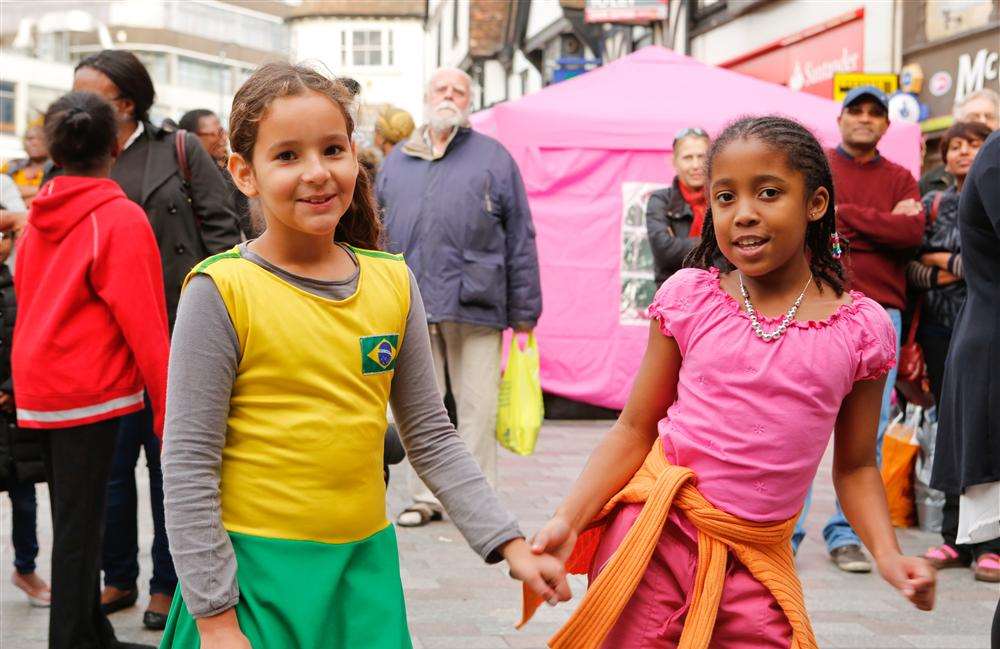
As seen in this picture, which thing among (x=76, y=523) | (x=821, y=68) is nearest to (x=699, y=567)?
(x=76, y=523)

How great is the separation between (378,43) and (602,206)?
5862 cm

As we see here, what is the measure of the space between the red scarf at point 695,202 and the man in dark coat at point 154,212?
233 centimetres

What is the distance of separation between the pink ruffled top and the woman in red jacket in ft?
6.65

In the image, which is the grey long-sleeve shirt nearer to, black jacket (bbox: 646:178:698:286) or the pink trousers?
the pink trousers

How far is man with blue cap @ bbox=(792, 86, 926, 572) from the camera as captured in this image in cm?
608

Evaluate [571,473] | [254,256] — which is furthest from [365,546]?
[571,473]

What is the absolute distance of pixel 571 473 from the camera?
855 centimetres

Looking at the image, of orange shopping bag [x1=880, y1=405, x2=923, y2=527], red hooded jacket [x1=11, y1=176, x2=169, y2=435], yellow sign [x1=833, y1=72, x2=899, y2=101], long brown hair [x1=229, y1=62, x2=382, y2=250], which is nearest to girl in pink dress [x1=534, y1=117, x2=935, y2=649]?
long brown hair [x1=229, y1=62, x2=382, y2=250]

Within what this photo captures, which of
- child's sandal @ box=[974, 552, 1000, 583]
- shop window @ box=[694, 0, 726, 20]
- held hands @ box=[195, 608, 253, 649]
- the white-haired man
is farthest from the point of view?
shop window @ box=[694, 0, 726, 20]

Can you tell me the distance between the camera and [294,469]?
7.72 ft

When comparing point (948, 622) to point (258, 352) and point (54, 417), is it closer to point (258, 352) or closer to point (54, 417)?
point (54, 417)

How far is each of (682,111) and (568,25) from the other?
40.1 ft

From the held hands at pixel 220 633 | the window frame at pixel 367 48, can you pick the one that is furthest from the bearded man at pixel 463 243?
the window frame at pixel 367 48

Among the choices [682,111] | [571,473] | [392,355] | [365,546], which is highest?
[682,111]
